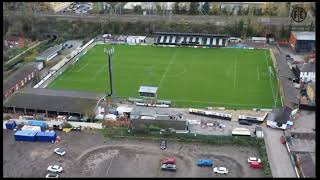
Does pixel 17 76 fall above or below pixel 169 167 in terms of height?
above

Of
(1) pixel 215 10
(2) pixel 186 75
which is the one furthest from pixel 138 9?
(2) pixel 186 75

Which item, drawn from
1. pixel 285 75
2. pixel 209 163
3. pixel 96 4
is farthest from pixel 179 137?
pixel 96 4

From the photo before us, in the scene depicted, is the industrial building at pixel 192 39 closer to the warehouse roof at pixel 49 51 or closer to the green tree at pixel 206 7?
the green tree at pixel 206 7

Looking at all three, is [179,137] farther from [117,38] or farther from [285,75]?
[117,38]

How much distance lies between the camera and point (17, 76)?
21109 mm

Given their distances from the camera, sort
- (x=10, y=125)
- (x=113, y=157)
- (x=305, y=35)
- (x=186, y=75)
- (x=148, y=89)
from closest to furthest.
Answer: (x=113, y=157) → (x=10, y=125) → (x=148, y=89) → (x=186, y=75) → (x=305, y=35)

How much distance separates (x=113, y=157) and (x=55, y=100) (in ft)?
16.4

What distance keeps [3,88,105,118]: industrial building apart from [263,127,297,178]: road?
739 centimetres

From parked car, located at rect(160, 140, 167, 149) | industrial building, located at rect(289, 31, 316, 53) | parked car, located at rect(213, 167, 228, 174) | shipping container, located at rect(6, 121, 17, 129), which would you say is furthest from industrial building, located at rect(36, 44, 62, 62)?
industrial building, located at rect(289, 31, 316, 53)

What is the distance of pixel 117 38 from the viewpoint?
1127 inches

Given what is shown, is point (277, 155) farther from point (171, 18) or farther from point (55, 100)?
point (171, 18)

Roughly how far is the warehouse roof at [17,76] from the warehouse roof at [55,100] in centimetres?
159

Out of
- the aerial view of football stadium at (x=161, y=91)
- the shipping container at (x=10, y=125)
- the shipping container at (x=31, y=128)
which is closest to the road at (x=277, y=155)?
the aerial view of football stadium at (x=161, y=91)

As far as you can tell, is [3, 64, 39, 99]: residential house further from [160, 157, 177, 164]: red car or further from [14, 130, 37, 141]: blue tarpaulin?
[160, 157, 177, 164]: red car
